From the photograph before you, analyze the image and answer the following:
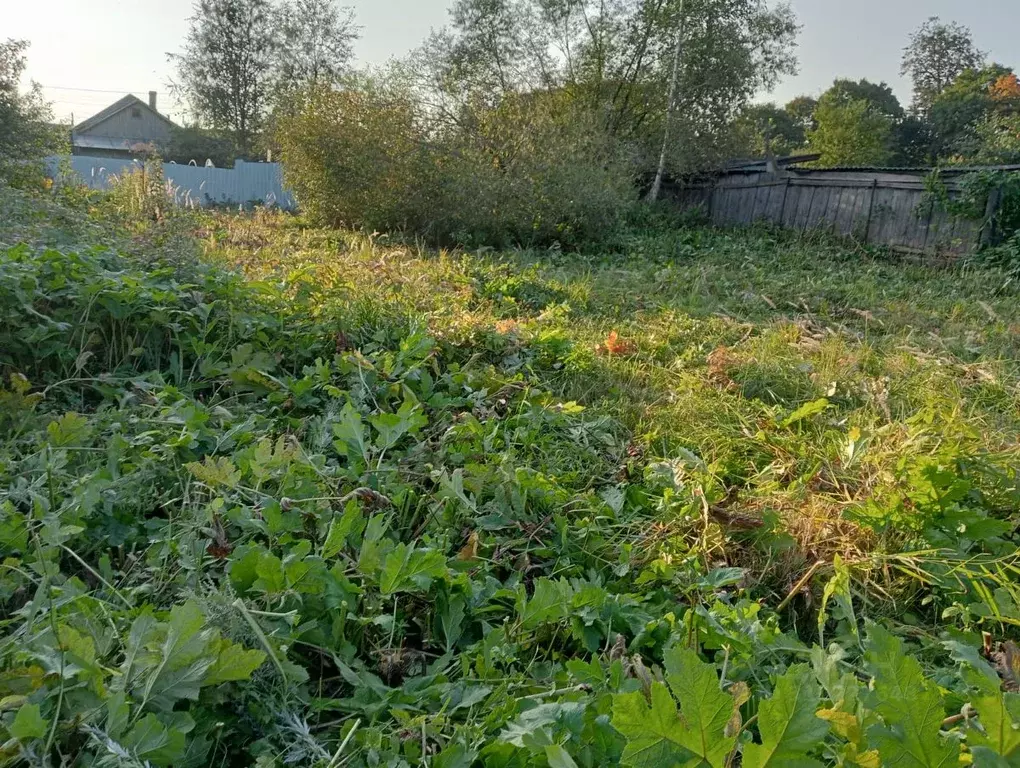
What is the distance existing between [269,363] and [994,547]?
264cm

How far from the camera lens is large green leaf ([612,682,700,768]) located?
0.76m

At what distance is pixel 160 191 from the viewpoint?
7.82m

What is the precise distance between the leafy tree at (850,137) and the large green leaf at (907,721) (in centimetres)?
2751

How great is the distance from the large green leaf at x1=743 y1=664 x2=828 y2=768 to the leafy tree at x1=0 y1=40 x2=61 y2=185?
40.2 ft

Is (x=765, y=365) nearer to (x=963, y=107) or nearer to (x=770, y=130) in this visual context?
(x=770, y=130)

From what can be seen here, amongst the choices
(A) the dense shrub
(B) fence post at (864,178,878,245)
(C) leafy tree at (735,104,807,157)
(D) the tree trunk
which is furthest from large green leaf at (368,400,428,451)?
(C) leafy tree at (735,104,807,157)

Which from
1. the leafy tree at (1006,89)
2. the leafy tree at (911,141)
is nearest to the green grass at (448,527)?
the leafy tree at (911,141)

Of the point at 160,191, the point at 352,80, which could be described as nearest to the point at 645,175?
the point at 352,80

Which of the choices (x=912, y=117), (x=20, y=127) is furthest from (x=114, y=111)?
(x=912, y=117)

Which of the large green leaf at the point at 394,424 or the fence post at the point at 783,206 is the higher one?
the fence post at the point at 783,206

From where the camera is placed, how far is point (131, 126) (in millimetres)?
44062

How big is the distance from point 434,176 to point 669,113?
27.3 ft

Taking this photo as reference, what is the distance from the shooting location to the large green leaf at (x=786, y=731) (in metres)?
0.74

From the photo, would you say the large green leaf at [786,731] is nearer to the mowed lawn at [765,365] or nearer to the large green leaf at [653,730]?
the large green leaf at [653,730]
